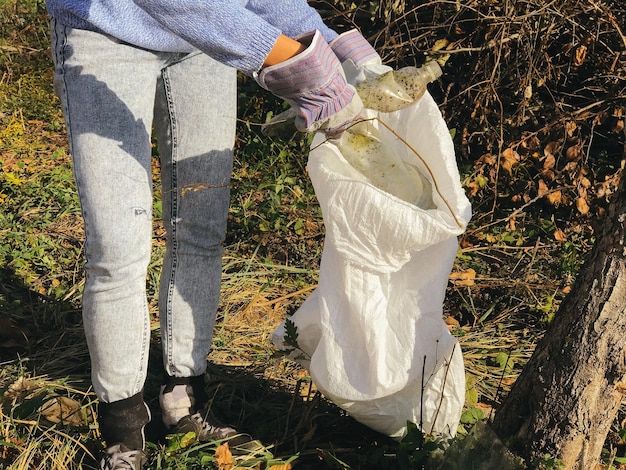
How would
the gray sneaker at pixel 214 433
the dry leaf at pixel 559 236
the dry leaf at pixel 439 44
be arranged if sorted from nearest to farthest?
the gray sneaker at pixel 214 433 → the dry leaf at pixel 559 236 → the dry leaf at pixel 439 44

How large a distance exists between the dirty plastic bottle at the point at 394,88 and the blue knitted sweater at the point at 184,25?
10.8 inches

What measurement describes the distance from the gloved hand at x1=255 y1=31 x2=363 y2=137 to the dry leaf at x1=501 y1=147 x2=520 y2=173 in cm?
203

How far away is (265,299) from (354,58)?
147 cm

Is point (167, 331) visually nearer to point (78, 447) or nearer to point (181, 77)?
point (78, 447)

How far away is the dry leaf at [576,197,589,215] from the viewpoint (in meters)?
3.28

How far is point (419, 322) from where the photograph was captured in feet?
5.74

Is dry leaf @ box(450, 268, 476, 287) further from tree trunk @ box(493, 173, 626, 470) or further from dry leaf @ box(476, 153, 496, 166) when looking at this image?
tree trunk @ box(493, 173, 626, 470)

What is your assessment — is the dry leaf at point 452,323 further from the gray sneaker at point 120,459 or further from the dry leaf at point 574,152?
the gray sneaker at point 120,459

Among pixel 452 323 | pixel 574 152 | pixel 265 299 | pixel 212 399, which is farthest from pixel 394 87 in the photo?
pixel 574 152

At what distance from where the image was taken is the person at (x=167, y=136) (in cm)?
149

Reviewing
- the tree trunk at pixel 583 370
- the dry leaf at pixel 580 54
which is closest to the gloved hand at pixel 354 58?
the tree trunk at pixel 583 370

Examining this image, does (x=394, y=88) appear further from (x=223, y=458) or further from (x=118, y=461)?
(x=118, y=461)

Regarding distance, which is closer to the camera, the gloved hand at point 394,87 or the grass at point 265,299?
the gloved hand at point 394,87

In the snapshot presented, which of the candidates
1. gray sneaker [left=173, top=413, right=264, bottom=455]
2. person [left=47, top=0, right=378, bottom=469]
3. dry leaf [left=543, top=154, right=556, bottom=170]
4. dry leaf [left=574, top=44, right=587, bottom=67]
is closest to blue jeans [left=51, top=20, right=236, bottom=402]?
person [left=47, top=0, right=378, bottom=469]
